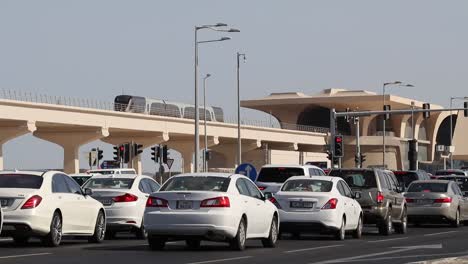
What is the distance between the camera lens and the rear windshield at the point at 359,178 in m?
29.9

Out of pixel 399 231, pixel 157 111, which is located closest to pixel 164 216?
pixel 399 231

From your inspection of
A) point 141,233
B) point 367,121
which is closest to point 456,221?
point 141,233

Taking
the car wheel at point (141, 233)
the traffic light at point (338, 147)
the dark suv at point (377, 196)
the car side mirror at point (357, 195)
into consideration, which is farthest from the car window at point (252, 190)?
the traffic light at point (338, 147)

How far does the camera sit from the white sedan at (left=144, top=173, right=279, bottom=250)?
20.5 meters

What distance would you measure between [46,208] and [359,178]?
1099 cm

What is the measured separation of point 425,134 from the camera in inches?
6344

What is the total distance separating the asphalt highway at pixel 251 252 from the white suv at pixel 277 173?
7.40m

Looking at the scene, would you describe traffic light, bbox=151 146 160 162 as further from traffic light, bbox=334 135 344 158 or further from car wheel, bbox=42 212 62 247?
car wheel, bbox=42 212 62 247

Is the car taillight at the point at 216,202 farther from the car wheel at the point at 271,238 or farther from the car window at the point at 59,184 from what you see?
the car window at the point at 59,184

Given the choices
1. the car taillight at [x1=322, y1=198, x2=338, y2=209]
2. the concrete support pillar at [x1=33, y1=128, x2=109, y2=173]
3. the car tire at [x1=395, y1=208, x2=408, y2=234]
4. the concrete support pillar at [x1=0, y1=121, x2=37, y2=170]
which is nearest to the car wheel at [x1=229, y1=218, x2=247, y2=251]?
the car taillight at [x1=322, y1=198, x2=338, y2=209]

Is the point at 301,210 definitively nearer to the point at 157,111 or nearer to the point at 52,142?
the point at 52,142

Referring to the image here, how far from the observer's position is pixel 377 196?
2947 cm

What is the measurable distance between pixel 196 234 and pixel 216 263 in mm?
2923

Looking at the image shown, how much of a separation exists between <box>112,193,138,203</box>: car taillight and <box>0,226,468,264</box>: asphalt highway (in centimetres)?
89
